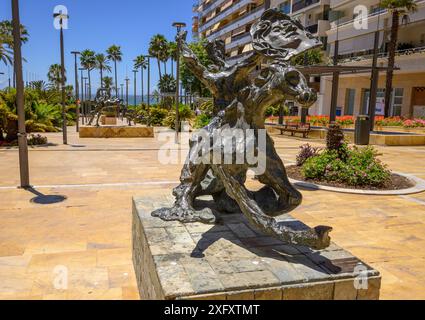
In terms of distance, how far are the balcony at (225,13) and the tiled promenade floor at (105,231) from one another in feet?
164

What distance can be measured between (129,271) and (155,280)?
139cm

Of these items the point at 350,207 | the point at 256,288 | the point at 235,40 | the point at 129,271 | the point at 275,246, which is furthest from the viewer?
the point at 235,40

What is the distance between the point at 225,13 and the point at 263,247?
6346 centimetres

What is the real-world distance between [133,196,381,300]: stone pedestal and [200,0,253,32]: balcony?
53956 mm

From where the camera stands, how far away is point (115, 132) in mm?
20828

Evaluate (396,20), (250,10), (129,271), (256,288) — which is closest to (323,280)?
(256,288)

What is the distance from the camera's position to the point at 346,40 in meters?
36.1

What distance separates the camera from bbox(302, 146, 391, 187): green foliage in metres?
8.66

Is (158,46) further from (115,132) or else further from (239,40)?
(115,132)

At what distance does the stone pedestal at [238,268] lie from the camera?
289cm

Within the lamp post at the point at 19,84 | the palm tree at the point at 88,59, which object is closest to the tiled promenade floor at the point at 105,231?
the lamp post at the point at 19,84

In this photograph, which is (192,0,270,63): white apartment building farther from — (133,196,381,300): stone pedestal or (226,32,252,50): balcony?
(133,196,381,300): stone pedestal

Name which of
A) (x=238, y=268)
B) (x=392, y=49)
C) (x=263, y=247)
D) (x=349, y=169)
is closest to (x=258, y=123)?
(x=263, y=247)
